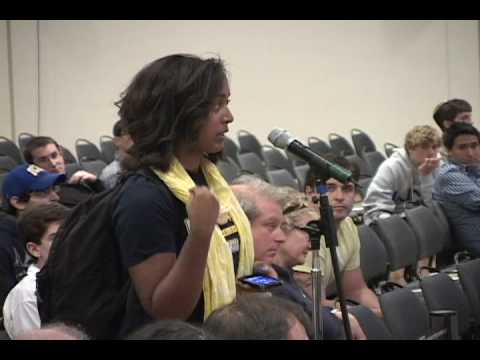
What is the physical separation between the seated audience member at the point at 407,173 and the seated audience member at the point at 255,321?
449 centimetres

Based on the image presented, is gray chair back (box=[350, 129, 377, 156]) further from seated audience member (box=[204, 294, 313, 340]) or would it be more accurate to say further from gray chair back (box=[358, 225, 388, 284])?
seated audience member (box=[204, 294, 313, 340])

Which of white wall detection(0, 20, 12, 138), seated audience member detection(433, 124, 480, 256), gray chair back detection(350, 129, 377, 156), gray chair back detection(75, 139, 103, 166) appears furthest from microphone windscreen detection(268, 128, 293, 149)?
white wall detection(0, 20, 12, 138)

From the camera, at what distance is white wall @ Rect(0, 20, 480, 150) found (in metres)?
10.8

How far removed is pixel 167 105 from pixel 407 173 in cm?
435

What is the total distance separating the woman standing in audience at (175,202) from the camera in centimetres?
207

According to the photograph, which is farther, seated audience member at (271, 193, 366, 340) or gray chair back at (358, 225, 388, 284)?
gray chair back at (358, 225, 388, 284)

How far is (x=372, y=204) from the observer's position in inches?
245

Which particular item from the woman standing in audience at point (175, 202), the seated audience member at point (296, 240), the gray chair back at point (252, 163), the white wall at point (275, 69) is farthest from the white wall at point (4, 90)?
the woman standing in audience at point (175, 202)

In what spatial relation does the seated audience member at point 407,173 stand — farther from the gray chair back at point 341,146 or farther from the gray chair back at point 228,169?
the gray chair back at point 341,146

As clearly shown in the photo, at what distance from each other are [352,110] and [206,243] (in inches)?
418

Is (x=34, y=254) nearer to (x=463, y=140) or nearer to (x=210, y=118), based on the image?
(x=210, y=118)

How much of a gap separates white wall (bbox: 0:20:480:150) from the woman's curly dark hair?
8.58m

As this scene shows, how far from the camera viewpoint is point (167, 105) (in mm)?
2205


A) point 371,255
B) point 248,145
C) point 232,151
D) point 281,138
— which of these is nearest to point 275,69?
point 248,145
